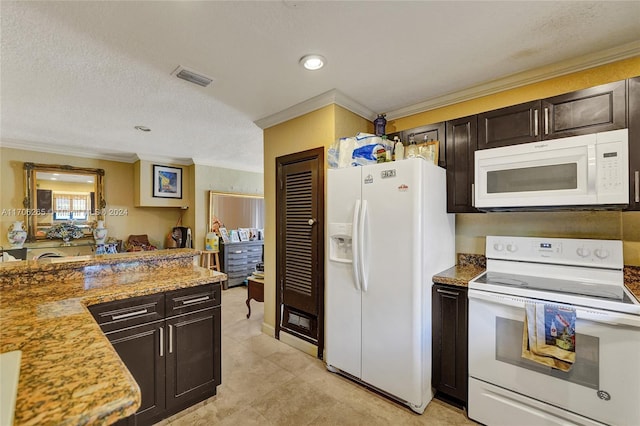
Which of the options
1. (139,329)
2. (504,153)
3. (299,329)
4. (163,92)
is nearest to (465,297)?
(504,153)

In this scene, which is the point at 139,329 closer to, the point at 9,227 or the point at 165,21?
the point at 165,21

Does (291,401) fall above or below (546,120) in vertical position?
below

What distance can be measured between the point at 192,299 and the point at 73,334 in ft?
3.00

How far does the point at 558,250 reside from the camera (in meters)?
1.97

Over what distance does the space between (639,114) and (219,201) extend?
5608 mm

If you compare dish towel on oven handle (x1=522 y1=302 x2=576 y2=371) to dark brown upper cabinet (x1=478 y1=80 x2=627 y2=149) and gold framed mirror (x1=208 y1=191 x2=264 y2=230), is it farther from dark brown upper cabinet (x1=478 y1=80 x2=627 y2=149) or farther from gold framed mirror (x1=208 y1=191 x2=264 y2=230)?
gold framed mirror (x1=208 y1=191 x2=264 y2=230)

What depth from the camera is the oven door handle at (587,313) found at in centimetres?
141

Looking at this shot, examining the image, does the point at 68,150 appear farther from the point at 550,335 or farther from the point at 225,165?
the point at 550,335

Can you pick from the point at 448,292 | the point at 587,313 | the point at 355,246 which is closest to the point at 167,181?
the point at 355,246

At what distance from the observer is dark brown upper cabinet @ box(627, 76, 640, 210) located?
1.63 m

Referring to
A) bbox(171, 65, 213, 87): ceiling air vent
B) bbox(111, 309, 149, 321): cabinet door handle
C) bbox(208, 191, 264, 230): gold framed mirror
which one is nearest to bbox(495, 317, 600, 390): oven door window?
bbox(111, 309, 149, 321): cabinet door handle

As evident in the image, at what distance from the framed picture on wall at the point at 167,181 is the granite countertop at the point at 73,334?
3.46 metres

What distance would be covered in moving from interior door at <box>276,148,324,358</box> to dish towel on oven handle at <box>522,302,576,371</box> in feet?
5.22

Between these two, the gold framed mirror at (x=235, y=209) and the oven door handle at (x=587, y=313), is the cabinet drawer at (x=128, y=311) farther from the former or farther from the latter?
the gold framed mirror at (x=235, y=209)
